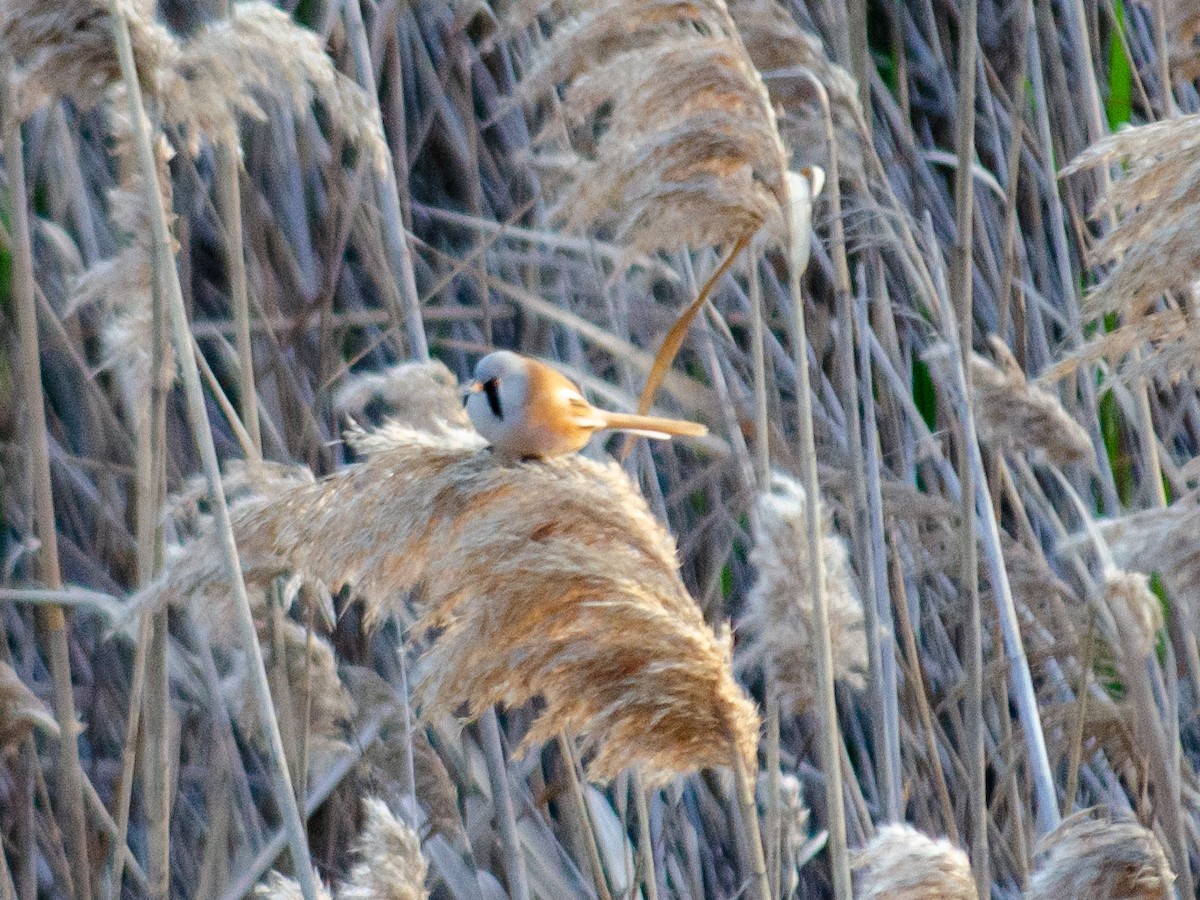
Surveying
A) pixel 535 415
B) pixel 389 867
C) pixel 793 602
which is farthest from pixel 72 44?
pixel 793 602

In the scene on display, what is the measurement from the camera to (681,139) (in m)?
1.45

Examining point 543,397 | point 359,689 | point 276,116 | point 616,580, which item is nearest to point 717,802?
point 359,689

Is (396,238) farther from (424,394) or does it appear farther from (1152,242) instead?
(1152,242)

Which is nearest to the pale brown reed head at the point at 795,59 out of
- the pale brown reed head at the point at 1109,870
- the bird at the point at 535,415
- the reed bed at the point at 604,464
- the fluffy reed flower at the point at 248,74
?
the reed bed at the point at 604,464

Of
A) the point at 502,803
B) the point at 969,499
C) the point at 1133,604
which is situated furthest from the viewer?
the point at 502,803

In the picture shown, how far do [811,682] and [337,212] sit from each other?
1.34 meters

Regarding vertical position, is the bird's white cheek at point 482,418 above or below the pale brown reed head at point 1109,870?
above

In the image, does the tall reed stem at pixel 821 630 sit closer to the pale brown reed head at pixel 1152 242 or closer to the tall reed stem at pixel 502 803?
the pale brown reed head at pixel 1152 242

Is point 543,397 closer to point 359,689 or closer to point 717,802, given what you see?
point 359,689

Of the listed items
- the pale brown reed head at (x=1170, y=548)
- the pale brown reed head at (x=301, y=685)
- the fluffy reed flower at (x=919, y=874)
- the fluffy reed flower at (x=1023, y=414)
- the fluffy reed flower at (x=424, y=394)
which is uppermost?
the fluffy reed flower at (x=424, y=394)

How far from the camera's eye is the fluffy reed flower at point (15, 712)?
200cm

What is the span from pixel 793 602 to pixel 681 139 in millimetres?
585

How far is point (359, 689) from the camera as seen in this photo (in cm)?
225

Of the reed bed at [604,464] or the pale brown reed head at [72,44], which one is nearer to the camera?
the reed bed at [604,464]
